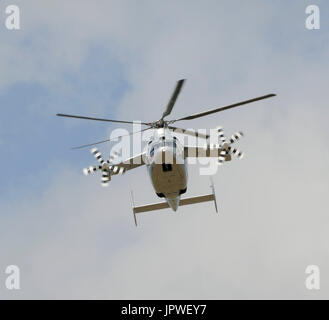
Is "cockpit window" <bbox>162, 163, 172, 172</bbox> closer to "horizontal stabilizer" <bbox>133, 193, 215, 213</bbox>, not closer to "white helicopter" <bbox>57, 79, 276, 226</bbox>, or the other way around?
"white helicopter" <bbox>57, 79, 276, 226</bbox>

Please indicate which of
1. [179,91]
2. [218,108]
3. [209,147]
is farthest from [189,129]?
[179,91]

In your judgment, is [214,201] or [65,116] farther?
[214,201]

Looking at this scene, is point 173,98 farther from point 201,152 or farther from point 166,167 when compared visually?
point 201,152

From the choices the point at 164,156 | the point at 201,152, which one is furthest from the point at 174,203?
the point at 164,156

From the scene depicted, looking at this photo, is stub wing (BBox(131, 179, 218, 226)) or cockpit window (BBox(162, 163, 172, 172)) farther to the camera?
stub wing (BBox(131, 179, 218, 226))

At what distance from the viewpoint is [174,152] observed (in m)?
33.6

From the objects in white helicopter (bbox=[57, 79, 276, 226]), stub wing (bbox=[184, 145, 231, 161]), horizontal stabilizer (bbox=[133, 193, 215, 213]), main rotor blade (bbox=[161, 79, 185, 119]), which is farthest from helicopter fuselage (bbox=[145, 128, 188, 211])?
horizontal stabilizer (bbox=[133, 193, 215, 213])

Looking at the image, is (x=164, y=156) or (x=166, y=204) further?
(x=166, y=204)

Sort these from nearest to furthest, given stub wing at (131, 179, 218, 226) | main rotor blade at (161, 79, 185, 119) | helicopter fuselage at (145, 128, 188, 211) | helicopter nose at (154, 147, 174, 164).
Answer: main rotor blade at (161, 79, 185, 119), helicopter nose at (154, 147, 174, 164), helicopter fuselage at (145, 128, 188, 211), stub wing at (131, 179, 218, 226)

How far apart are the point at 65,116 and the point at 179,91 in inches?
312

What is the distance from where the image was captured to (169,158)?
33031 millimetres

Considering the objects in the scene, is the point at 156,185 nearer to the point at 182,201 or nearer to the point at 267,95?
the point at 182,201

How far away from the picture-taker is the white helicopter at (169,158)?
1307 inches

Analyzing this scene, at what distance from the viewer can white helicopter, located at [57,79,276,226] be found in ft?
109
